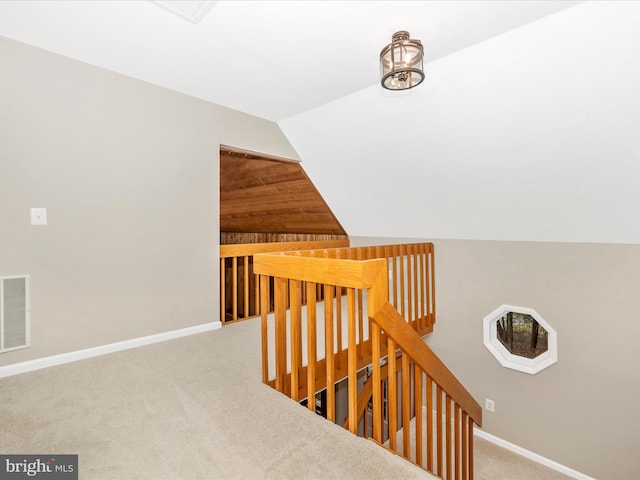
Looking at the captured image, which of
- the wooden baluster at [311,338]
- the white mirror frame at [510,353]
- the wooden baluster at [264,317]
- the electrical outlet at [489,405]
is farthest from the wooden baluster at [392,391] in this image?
the electrical outlet at [489,405]

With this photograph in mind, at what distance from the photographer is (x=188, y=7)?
172 centimetres

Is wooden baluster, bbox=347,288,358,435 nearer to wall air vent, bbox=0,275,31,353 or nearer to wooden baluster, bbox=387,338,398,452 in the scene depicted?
wooden baluster, bbox=387,338,398,452

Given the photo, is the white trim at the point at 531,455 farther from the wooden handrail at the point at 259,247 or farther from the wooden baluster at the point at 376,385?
the wooden handrail at the point at 259,247

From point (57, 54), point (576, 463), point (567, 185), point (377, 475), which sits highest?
point (57, 54)

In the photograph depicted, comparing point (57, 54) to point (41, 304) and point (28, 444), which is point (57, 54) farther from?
point (28, 444)

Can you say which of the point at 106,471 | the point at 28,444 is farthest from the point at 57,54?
the point at 106,471

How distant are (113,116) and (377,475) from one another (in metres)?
2.86

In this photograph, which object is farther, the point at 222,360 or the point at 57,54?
the point at 222,360

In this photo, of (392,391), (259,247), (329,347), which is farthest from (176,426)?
(259,247)

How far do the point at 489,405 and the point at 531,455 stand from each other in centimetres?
53

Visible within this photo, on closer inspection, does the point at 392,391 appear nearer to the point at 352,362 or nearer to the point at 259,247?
the point at 352,362

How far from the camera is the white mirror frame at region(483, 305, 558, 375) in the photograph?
307 centimetres

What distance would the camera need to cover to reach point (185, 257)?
111 inches

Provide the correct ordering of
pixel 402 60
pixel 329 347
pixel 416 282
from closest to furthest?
1. pixel 329 347
2. pixel 402 60
3. pixel 416 282
